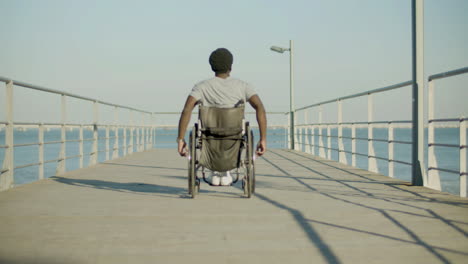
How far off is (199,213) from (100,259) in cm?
142

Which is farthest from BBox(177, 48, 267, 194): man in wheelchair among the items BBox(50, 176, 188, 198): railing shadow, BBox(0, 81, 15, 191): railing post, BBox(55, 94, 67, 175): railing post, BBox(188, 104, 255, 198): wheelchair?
BBox(55, 94, 67, 175): railing post

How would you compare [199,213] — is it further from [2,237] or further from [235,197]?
[2,237]

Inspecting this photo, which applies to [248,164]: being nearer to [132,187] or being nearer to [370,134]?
[132,187]

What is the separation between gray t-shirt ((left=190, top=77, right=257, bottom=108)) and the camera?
4.38 metres

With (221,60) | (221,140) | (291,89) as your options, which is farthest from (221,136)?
(291,89)

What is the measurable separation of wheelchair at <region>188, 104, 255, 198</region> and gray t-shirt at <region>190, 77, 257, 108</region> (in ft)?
0.23

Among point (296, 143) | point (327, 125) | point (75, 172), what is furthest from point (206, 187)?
point (296, 143)

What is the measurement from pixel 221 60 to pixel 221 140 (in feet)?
2.12

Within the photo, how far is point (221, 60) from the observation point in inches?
175

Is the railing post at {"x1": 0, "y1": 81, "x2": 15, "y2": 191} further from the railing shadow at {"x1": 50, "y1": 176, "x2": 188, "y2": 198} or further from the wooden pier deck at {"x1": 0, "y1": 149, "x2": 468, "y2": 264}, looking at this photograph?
the railing shadow at {"x1": 50, "y1": 176, "x2": 188, "y2": 198}

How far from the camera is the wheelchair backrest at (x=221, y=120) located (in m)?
4.33

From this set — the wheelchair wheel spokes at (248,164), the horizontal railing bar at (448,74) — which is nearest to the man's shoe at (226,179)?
the wheelchair wheel spokes at (248,164)

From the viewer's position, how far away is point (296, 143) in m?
15.0

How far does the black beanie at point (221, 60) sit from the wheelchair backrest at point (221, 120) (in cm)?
35
